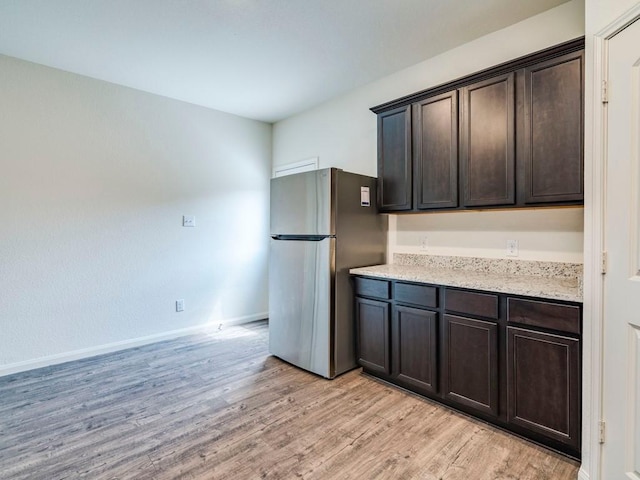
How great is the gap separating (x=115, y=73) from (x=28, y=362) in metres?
2.73

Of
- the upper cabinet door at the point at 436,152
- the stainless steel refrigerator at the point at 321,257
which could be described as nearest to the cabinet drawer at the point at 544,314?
the upper cabinet door at the point at 436,152

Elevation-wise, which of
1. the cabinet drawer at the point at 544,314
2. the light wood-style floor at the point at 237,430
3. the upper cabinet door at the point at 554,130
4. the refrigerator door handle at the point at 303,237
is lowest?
the light wood-style floor at the point at 237,430

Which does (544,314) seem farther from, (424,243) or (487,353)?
(424,243)

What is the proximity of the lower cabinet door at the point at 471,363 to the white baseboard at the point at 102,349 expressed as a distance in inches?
113

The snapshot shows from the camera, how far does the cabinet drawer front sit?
200 centimetres

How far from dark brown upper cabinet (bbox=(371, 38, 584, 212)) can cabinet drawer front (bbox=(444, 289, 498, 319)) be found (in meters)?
0.64

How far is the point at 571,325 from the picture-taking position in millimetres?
1719

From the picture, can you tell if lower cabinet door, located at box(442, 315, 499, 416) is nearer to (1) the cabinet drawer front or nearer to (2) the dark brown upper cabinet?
(1) the cabinet drawer front

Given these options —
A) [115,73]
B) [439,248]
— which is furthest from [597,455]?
[115,73]

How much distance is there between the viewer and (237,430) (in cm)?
205

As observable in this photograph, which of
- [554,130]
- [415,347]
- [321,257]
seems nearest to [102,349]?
[321,257]

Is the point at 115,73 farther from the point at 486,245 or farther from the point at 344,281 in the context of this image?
the point at 486,245

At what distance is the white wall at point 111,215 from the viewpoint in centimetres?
292

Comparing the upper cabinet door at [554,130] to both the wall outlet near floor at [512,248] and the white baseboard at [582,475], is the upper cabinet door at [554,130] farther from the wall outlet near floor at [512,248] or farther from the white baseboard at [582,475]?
the white baseboard at [582,475]
